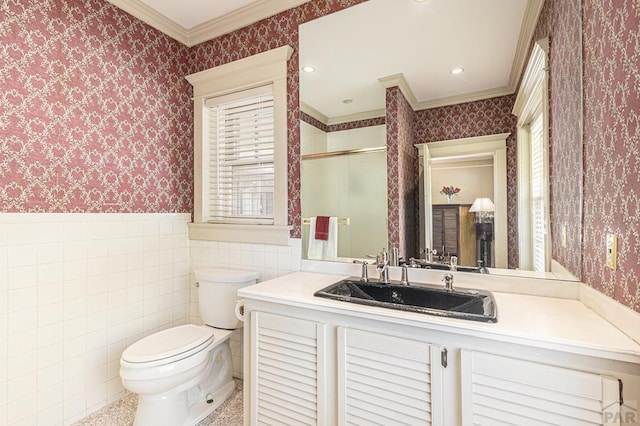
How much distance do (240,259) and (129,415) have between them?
1152mm

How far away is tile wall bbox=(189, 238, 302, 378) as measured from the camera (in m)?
2.12

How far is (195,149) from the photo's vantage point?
251 centimetres

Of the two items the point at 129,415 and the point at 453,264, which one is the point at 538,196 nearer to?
the point at 453,264

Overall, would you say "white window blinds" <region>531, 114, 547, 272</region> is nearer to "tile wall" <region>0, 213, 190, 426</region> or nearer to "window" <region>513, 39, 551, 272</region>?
"window" <region>513, 39, 551, 272</region>

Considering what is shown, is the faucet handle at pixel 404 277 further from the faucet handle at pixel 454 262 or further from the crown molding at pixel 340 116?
the crown molding at pixel 340 116

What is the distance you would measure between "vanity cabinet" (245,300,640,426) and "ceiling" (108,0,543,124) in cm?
124

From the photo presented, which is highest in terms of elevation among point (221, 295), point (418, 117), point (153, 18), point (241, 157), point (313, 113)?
point (153, 18)

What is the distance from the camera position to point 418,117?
1764 millimetres

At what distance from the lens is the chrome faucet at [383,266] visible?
65.9 inches

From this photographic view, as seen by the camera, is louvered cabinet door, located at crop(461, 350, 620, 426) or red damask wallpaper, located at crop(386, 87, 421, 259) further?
red damask wallpaper, located at crop(386, 87, 421, 259)

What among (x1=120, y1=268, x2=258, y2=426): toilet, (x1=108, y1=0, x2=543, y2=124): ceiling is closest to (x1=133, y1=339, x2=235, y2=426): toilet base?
(x1=120, y1=268, x2=258, y2=426): toilet

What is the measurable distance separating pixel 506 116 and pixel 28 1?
2.60m

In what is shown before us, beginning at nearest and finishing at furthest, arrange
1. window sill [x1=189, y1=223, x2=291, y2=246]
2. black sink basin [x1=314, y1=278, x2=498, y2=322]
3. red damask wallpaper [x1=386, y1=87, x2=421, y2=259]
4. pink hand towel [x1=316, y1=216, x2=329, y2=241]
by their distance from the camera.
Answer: black sink basin [x1=314, y1=278, x2=498, y2=322]
red damask wallpaper [x1=386, y1=87, x2=421, y2=259]
pink hand towel [x1=316, y1=216, x2=329, y2=241]
window sill [x1=189, y1=223, x2=291, y2=246]

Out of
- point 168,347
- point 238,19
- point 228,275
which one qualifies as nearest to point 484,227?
point 228,275
